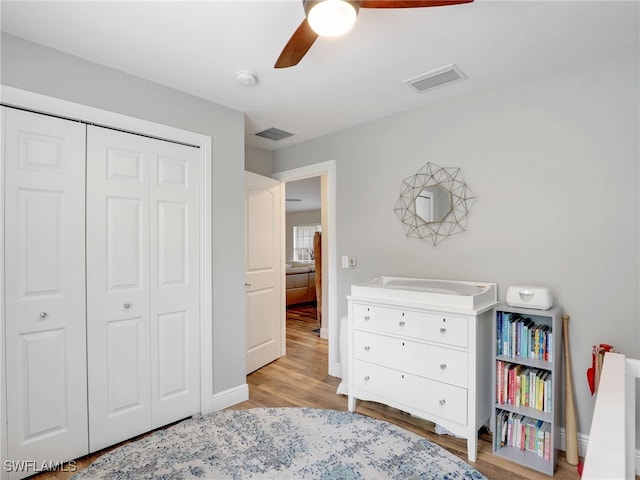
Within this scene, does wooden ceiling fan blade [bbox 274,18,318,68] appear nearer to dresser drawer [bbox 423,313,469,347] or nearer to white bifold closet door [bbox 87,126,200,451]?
white bifold closet door [bbox 87,126,200,451]

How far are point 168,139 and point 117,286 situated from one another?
1086mm

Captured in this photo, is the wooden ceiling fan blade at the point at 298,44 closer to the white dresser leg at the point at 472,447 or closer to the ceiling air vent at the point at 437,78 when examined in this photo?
the ceiling air vent at the point at 437,78

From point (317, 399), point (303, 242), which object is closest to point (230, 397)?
point (317, 399)

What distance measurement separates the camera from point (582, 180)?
2.16 meters

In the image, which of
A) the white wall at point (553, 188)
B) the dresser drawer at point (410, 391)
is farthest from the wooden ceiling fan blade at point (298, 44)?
the dresser drawer at point (410, 391)

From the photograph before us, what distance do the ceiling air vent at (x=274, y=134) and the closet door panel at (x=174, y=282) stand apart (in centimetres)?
96

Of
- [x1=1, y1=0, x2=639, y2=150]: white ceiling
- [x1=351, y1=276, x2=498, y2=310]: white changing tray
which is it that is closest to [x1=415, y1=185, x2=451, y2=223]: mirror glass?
[x1=351, y1=276, x2=498, y2=310]: white changing tray

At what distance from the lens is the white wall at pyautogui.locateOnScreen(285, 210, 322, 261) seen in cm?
1054

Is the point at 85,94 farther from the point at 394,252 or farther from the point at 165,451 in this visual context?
the point at 394,252

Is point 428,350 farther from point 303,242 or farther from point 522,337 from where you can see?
point 303,242

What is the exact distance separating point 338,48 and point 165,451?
105 inches

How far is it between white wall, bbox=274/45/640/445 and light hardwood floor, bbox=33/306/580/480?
1.96 ft

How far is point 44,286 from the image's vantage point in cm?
202

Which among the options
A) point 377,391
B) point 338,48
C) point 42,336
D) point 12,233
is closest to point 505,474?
point 377,391
